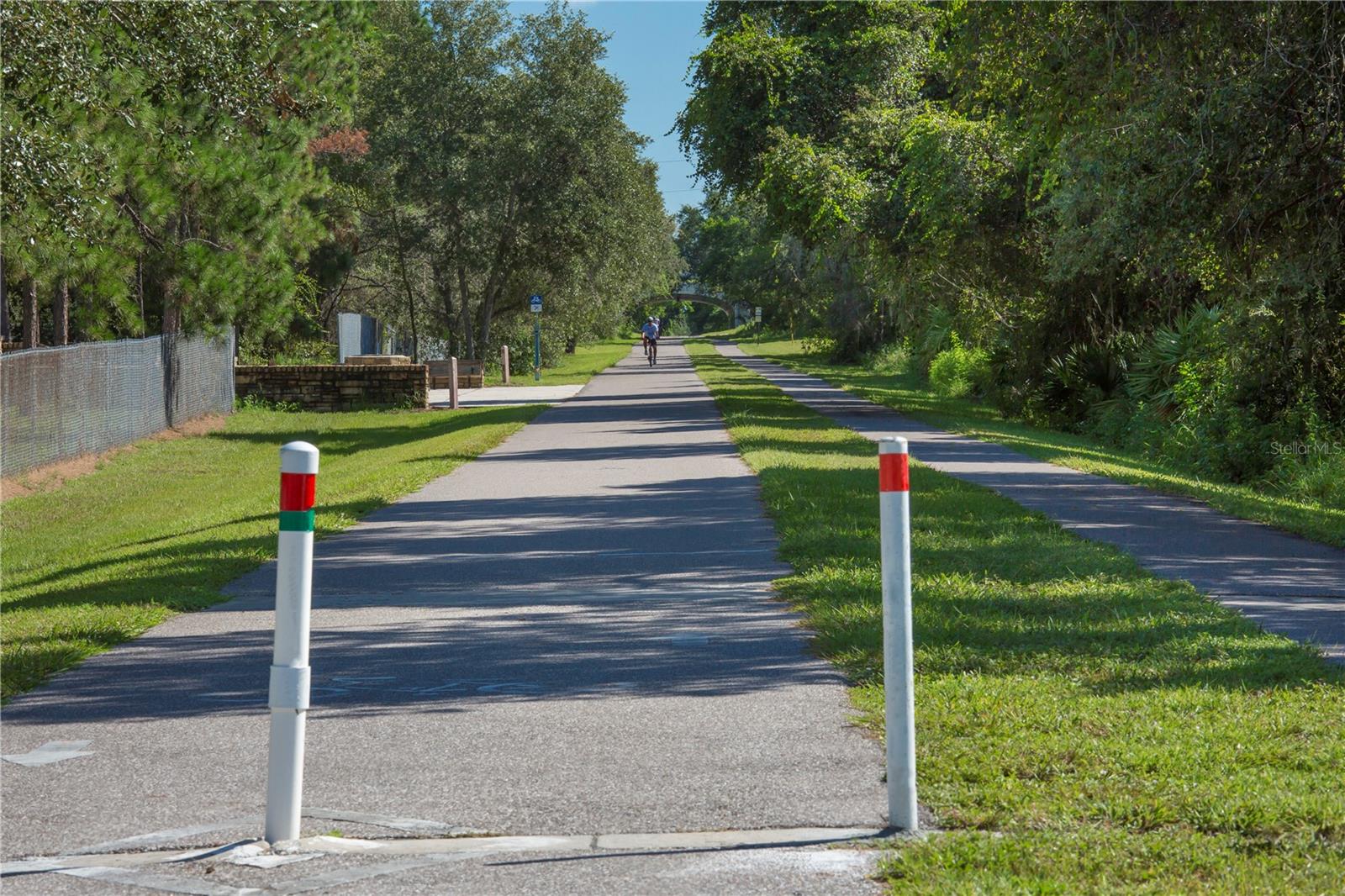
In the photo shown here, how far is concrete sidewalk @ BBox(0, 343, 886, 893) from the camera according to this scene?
15.0ft

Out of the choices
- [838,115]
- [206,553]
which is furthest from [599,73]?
[206,553]

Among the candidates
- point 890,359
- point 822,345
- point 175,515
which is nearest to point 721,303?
point 822,345

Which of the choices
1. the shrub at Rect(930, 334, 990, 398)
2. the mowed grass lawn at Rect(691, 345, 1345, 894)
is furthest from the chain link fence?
the shrub at Rect(930, 334, 990, 398)

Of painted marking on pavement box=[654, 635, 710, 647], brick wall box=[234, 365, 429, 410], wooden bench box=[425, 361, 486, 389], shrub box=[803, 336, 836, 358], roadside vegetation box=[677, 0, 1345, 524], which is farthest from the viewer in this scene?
shrub box=[803, 336, 836, 358]

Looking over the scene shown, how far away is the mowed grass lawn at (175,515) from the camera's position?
9.06 m

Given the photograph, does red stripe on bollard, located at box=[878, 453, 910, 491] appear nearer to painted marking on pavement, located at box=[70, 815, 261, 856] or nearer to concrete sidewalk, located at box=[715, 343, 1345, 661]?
painted marking on pavement, located at box=[70, 815, 261, 856]

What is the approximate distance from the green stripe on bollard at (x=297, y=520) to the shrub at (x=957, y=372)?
34.0 metres

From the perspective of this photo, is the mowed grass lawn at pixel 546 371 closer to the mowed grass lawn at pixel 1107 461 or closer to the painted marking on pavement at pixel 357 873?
the mowed grass lawn at pixel 1107 461

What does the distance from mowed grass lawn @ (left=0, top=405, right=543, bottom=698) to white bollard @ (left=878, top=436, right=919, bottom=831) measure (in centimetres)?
418

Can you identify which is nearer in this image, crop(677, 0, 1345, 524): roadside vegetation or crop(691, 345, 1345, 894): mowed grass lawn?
crop(691, 345, 1345, 894): mowed grass lawn

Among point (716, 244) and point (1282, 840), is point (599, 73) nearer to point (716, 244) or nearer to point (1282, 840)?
point (1282, 840)

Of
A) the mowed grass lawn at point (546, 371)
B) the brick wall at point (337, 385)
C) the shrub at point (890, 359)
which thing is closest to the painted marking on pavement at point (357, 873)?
the brick wall at point (337, 385)

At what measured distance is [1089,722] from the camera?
6078 mm

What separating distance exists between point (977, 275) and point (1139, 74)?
16313 mm
